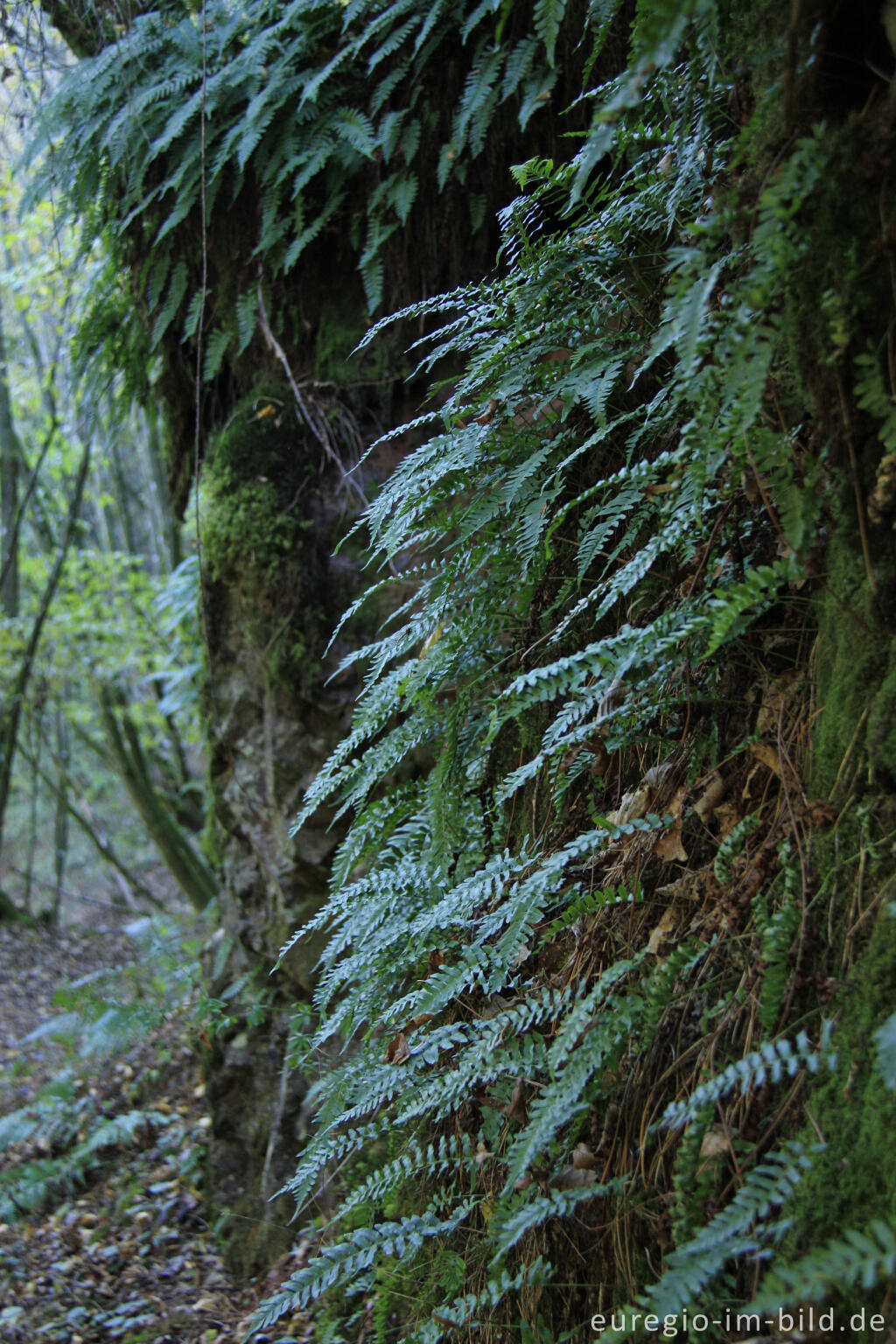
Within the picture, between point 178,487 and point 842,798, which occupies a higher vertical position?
point 178,487

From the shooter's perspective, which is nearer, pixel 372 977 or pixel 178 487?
pixel 372 977

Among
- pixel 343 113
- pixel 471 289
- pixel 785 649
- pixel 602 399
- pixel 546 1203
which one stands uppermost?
pixel 343 113

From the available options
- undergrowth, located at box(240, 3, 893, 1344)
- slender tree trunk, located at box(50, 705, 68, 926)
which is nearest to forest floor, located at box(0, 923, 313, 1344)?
undergrowth, located at box(240, 3, 893, 1344)

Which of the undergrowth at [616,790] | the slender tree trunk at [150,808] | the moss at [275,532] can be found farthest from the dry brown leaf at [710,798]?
the slender tree trunk at [150,808]

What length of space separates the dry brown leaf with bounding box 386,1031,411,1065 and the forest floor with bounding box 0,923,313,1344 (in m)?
1.22

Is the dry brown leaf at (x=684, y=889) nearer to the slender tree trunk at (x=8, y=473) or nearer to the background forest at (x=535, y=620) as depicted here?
the background forest at (x=535, y=620)

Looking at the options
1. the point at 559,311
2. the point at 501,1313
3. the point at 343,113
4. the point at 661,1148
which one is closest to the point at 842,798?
the point at 661,1148

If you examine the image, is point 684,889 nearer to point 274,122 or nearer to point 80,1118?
point 274,122

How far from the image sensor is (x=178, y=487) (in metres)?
4.61

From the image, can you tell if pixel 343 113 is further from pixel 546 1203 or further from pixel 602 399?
pixel 546 1203

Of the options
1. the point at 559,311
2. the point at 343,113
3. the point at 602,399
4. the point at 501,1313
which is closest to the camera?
the point at 501,1313

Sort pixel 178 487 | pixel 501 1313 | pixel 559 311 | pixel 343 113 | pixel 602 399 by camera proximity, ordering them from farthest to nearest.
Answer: pixel 178 487, pixel 343 113, pixel 559 311, pixel 602 399, pixel 501 1313

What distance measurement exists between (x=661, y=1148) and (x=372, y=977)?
3.14 feet

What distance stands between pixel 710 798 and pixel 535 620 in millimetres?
751
